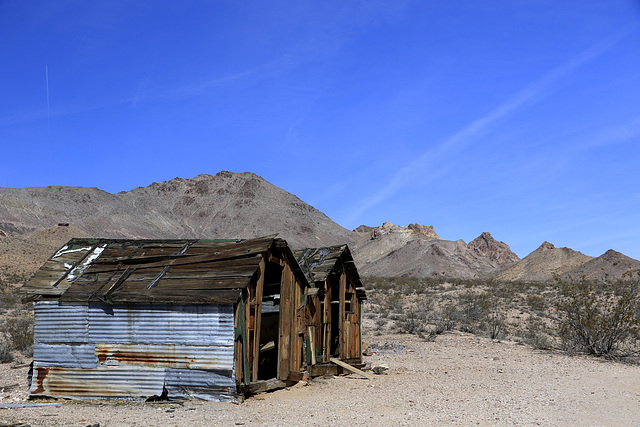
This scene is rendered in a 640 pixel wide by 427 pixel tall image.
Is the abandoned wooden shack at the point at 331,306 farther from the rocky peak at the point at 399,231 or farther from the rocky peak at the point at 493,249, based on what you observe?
the rocky peak at the point at 493,249

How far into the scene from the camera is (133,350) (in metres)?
9.89

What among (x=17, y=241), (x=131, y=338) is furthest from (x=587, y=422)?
(x=17, y=241)

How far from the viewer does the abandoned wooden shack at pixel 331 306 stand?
12789 millimetres

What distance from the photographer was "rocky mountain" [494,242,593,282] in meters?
73.7

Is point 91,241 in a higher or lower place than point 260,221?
lower

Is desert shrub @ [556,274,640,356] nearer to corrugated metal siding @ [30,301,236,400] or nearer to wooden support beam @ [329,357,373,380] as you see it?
wooden support beam @ [329,357,373,380]

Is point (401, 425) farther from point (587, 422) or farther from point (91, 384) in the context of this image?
point (91, 384)

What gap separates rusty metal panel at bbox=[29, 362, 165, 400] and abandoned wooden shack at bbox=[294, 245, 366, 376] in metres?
3.85

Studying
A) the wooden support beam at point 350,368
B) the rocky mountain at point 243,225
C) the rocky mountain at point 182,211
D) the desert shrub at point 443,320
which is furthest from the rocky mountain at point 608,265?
the wooden support beam at point 350,368

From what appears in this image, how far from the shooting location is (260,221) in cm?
9294

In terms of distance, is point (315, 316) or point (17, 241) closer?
point (315, 316)

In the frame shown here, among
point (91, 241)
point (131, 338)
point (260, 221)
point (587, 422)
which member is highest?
point (260, 221)

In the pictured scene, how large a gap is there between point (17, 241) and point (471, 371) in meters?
52.6

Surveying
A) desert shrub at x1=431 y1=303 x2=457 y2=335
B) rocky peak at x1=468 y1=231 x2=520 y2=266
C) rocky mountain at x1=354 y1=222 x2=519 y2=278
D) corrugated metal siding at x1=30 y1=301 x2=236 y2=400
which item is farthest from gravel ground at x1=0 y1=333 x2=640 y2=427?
rocky peak at x1=468 y1=231 x2=520 y2=266
